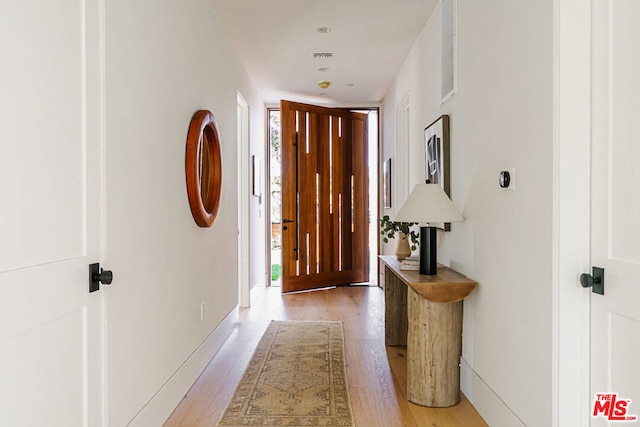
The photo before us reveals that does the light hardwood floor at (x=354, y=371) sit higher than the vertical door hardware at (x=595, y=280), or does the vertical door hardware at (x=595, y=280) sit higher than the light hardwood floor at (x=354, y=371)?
the vertical door hardware at (x=595, y=280)

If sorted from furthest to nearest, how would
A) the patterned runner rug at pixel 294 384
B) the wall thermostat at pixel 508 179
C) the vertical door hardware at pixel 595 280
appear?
the patterned runner rug at pixel 294 384 < the wall thermostat at pixel 508 179 < the vertical door hardware at pixel 595 280

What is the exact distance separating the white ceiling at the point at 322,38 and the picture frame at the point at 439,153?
933 millimetres

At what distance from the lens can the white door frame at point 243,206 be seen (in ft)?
17.1

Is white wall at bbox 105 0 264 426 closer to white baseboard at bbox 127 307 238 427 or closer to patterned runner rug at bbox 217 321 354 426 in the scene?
white baseboard at bbox 127 307 238 427

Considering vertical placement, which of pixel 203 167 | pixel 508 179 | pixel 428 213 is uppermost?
pixel 203 167

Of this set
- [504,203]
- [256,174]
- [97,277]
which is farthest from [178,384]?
[256,174]

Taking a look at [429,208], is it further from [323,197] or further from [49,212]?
[323,197]

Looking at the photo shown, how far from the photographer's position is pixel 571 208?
1.66 meters

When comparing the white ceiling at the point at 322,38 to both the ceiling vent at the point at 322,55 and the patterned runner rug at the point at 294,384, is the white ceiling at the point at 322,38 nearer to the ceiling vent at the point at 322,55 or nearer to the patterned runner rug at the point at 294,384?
the ceiling vent at the point at 322,55

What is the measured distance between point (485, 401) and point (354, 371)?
38.7 inches

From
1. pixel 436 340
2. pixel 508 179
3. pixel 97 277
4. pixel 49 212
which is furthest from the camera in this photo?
pixel 436 340

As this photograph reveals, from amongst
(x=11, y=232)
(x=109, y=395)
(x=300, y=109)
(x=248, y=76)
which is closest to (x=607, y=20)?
(x=11, y=232)

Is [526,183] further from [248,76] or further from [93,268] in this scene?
[248,76]

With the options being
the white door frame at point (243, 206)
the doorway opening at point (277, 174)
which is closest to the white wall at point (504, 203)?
the white door frame at point (243, 206)
